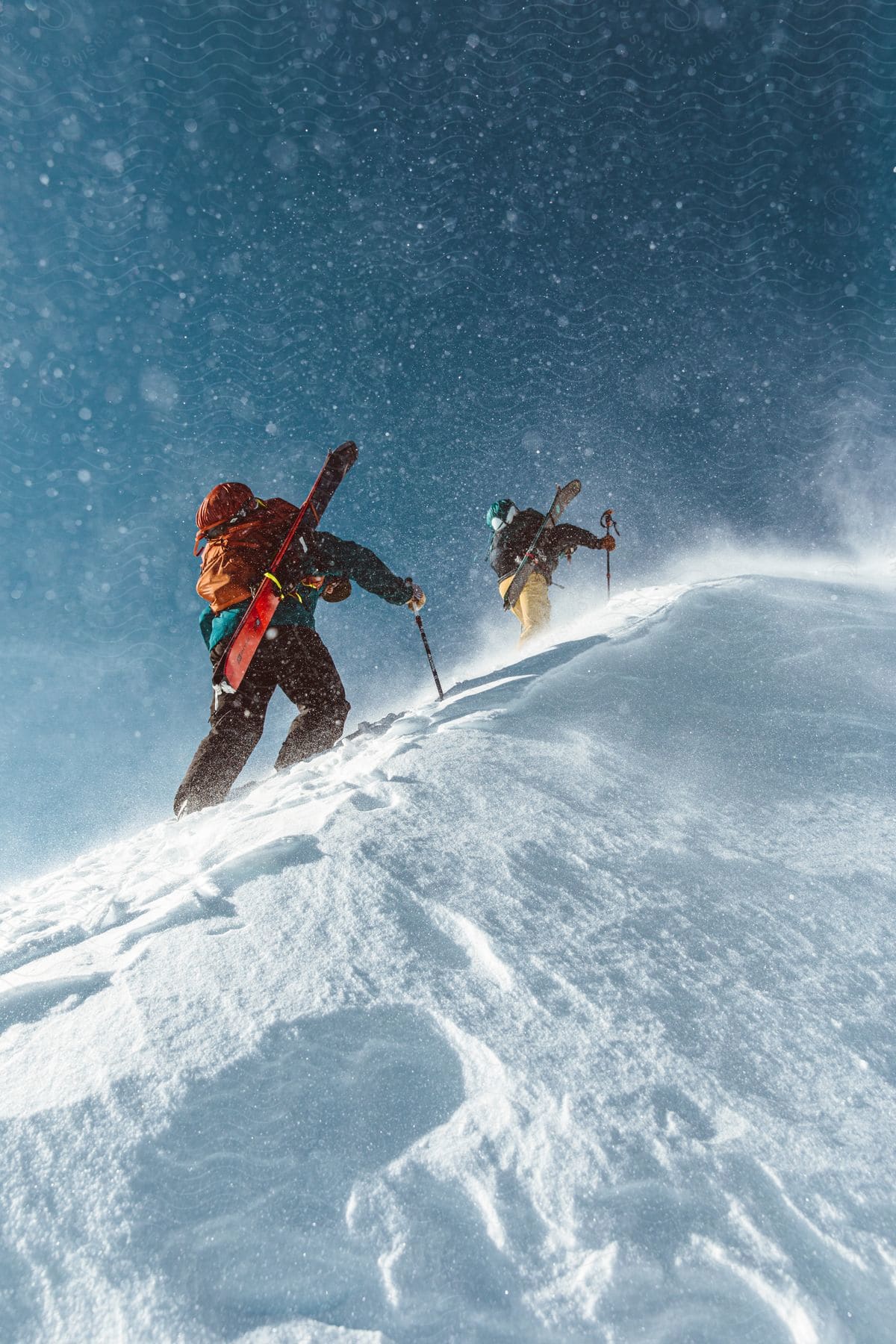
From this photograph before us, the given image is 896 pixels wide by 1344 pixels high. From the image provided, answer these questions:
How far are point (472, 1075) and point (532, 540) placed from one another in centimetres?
767

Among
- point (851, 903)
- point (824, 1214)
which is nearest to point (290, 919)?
point (824, 1214)

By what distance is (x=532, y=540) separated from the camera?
28.2ft

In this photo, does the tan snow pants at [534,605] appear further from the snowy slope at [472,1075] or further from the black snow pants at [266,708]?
the snowy slope at [472,1075]

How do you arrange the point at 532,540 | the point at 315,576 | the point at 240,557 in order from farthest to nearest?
the point at 532,540, the point at 315,576, the point at 240,557

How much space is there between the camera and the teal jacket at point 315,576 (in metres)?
4.86

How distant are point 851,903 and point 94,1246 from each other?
2.16 m

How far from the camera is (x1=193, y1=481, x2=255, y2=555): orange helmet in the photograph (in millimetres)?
4816

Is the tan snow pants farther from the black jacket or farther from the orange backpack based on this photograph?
the orange backpack

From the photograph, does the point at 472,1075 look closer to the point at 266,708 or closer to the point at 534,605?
the point at 266,708

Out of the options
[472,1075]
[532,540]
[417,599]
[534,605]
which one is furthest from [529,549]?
[472,1075]

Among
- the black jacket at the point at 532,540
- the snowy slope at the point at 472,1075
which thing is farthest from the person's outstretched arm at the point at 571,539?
the snowy slope at the point at 472,1075

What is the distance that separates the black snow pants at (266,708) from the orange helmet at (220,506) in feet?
2.87

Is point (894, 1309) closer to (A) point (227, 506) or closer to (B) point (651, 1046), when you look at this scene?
(B) point (651, 1046)

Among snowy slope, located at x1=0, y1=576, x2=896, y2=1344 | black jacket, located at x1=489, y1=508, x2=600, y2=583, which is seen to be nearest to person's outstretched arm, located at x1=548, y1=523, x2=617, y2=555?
black jacket, located at x1=489, y1=508, x2=600, y2=583
